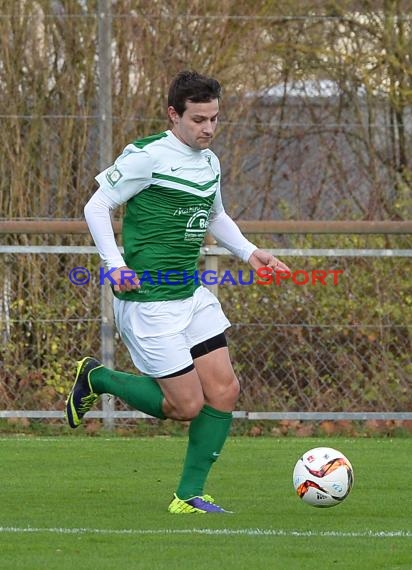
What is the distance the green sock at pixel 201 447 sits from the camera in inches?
244

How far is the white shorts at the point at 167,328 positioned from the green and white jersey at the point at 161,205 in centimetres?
5

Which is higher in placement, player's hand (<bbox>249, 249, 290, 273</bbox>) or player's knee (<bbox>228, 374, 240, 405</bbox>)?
player's hand (<bbox>249, 249, 290, 273</bbox>)

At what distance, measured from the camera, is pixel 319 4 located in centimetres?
1234

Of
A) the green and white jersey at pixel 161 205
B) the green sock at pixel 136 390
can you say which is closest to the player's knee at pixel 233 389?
the green sock at pixel 136 390

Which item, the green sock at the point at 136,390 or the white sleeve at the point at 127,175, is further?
the green sock at the point at 136,390

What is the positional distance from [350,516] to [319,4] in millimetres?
7179

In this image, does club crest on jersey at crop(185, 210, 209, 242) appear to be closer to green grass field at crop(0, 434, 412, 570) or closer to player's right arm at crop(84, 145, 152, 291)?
player's right arm at crop(84, 145, 152, 291)

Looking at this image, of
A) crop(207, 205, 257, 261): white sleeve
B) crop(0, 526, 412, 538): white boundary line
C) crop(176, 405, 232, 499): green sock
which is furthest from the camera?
crop(207, 205, 257, 261): white sleeve

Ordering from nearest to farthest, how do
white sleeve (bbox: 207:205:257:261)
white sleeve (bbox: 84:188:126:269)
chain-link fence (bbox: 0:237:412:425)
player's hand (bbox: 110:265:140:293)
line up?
player's hand (bbox: 110:265:140:293), white sleeve (bbox: 84:188:126:269), white sleeve (bbox: 207:205:257:261), chain-link fence (bbox: 0:237:412:425)

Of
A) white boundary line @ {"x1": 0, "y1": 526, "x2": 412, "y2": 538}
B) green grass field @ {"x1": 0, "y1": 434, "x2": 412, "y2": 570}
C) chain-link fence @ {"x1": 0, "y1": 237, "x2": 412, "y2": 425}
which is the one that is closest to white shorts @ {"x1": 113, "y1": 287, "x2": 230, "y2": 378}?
green grass field @ {"x1": 0, "y1": 434, "x2": 412, "y2": 570}

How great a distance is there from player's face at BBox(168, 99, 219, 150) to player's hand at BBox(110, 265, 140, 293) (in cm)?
67

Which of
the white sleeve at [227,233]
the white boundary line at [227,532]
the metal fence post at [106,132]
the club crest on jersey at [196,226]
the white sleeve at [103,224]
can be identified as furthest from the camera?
the metal fence post at [106,132]

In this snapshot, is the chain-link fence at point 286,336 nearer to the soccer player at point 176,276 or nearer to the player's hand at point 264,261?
the player's hand at point 264,261

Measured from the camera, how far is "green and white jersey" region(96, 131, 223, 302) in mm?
6164
